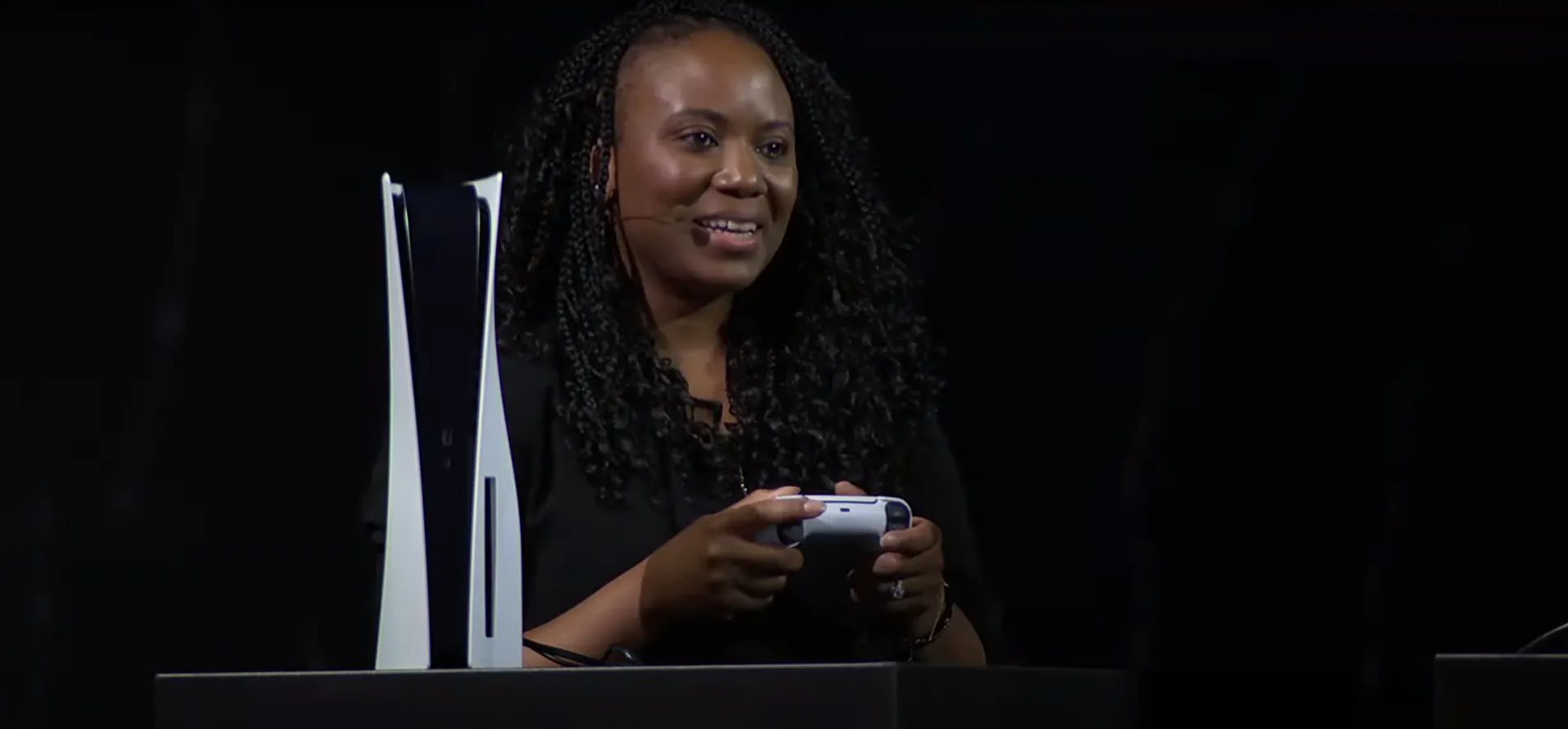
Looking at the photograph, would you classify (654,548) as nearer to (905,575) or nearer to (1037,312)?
(905,575)

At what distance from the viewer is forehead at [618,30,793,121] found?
1.50 m

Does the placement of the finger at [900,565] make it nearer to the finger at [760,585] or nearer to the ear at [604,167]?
the finger at [760,585]

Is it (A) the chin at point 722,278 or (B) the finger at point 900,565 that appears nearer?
(B) the finger at point 900,565

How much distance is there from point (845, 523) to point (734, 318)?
0.40 metres

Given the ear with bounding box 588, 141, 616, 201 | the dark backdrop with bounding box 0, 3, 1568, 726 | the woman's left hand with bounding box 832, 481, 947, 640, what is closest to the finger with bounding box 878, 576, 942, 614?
the woman's left hand with bounding box 832, 481, 947, 640

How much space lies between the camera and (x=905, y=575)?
1200 millimetres

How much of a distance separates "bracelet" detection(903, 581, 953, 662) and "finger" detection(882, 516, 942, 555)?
0.29 feet

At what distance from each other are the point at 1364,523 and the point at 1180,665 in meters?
0.24

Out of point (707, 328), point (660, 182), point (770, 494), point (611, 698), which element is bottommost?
point (611, 698)

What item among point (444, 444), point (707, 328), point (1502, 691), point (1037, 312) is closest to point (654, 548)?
point (707, 328)

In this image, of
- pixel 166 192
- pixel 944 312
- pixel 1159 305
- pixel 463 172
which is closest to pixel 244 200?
pixel 166 192

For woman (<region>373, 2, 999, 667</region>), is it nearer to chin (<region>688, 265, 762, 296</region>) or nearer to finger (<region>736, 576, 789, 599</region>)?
chin (<region>688, 265, 762, 296</region>)

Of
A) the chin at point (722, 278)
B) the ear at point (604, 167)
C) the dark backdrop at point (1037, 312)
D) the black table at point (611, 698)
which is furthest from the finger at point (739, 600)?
the dark backdrop at point (1037, 312)

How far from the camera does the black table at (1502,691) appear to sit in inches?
36.1
